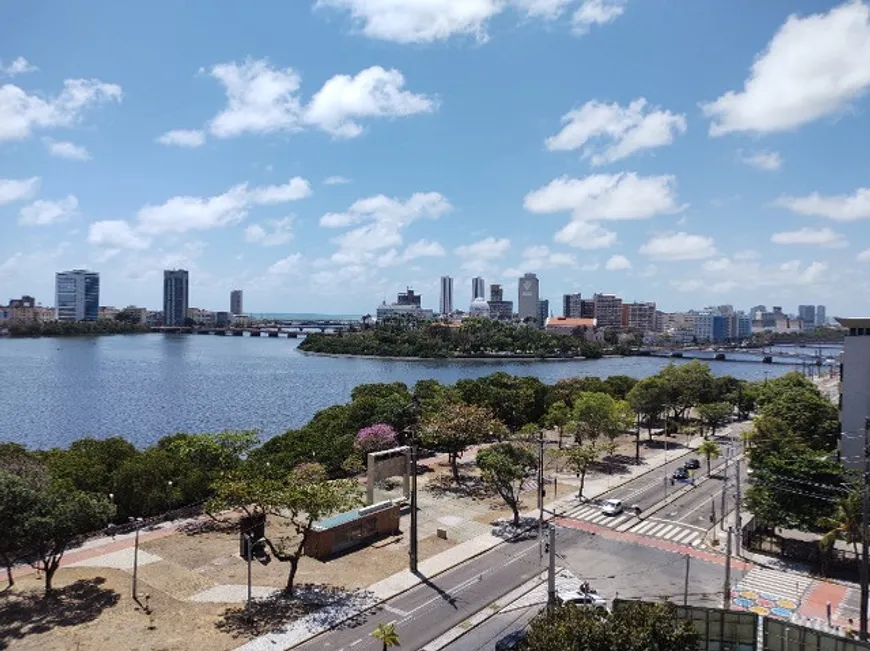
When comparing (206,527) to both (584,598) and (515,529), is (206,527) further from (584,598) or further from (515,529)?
(584,598)

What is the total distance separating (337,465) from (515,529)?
18.8 m

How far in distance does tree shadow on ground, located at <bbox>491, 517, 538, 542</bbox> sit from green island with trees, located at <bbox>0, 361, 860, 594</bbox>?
1158mm

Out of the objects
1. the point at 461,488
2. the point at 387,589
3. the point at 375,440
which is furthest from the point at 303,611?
the point at 375,440

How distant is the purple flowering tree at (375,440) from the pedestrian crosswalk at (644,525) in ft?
54.0

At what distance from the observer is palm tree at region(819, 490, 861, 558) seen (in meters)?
31.3

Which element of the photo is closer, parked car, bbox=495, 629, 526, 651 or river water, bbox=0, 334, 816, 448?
parked car, bbox=495, 629, 526, 651

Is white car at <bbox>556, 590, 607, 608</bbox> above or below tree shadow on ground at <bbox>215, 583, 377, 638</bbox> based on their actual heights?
above

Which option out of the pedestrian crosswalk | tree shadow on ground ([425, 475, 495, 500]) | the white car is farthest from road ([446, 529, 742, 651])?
tree shadow on ground ([425, 475, 495, 500])

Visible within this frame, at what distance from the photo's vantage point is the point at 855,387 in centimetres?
4903

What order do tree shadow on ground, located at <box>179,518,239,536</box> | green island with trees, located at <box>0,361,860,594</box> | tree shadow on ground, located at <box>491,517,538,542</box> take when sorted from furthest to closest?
tree shadow on ground, located at <box>491,517,538,542</box> < tree shadow on ground, located at <box>179,518,239,536</box> < green island with trees, located at <box>0,361,860,594</box>

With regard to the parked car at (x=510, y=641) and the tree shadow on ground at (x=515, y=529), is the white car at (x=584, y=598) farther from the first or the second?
the tree shadow on ground at (x=515, y=529)

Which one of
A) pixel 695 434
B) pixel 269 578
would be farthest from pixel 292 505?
pixel 695 434

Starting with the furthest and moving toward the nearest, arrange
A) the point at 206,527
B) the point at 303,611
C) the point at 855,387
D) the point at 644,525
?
1. the point at 855,387
2. the point at 644,525
3. the point at 206,527
4. the point at 303,611

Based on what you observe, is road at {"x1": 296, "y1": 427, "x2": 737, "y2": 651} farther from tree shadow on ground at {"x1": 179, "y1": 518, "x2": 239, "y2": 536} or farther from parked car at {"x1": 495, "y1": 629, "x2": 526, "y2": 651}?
tree shadow on ground at {"x1": 179, "y1": 518, "x2": 239, "y2": 536}
